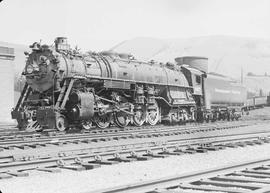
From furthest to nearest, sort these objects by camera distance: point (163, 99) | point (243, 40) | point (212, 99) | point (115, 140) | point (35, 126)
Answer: point (243, 40), point (212, 99), point (163, 99), point (35, 126), point (115, 140)

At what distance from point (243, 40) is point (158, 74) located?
15664 centimetres

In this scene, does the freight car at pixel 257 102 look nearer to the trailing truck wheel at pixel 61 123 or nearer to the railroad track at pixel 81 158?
the trailing truck wheel at pixel 61 123

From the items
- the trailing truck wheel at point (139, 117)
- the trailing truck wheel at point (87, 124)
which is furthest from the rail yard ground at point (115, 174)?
the trailing truck wheel at point (139, 117)

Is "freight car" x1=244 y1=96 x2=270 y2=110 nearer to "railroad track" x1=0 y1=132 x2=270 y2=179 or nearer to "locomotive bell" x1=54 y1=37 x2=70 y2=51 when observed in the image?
"locomotive bell" x1=54 y1=37 x2=70 y2=51

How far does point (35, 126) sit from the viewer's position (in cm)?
1667

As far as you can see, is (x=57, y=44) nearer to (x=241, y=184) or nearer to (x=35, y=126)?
(x=35, y=126)

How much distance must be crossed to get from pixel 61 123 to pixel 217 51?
141182 millimetres

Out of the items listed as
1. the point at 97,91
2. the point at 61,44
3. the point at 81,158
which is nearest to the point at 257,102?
the point at 97,91

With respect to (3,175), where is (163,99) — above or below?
above

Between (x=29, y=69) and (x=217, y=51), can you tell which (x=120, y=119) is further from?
(x=217, y=51)

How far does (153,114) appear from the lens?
70.6ft

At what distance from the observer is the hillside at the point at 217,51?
137 m

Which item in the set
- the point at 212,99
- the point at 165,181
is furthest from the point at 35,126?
the point at 212,99

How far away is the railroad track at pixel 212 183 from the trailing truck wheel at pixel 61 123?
380 inches
